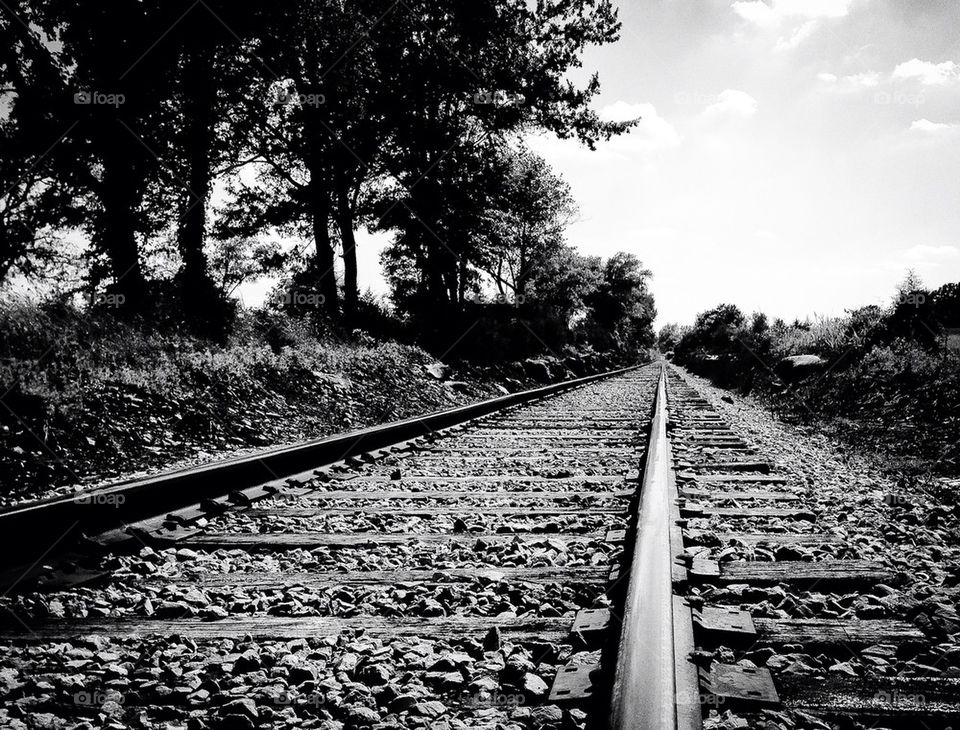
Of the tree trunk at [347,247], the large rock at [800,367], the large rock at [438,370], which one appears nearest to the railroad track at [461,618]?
the large rock at [438,370]

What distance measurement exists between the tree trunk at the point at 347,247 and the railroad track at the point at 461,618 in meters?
12.7

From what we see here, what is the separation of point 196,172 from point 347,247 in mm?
5652

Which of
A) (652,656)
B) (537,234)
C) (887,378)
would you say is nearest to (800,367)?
(887,378)

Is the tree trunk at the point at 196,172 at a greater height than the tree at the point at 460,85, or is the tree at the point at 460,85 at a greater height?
the tree at the point at 460,85

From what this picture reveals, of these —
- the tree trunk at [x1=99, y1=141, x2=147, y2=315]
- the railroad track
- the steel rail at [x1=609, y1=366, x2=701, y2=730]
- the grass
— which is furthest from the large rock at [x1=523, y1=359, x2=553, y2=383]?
the steel rail at [x1=609, y1=366, x2=701, y2=730]

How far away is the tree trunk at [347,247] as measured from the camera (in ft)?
52.5

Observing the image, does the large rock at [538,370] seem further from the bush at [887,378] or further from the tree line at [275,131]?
the bush at [887,378]

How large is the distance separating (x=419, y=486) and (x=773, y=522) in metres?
2.14

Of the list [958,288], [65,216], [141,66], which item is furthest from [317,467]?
[958,288]

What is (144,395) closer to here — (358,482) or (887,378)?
(358,482)

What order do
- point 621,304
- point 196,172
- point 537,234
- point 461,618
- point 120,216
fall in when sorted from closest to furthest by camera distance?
1. point 461,618
2. point 120,216
3. point 196,172
4. point 537,234
5. point 621,304

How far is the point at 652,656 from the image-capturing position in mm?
1361

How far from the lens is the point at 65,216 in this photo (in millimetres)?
11039

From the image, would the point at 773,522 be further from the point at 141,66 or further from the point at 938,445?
the point at 141,66
